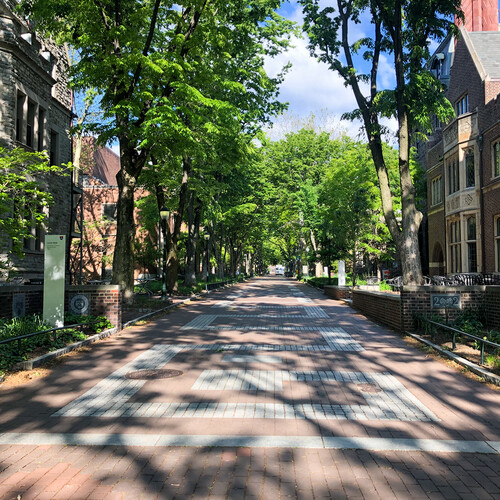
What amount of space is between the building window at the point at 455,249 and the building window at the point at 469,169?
217 centimetres

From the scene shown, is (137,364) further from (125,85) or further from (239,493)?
(125,85)

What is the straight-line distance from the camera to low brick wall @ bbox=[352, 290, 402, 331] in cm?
1309

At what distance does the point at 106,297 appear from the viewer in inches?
506

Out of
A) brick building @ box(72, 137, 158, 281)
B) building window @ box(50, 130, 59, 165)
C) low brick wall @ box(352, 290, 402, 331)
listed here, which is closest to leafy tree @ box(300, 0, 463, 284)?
low brick wall @ box(352, 290, 402, 331)

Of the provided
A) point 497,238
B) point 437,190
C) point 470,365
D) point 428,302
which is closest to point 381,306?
point 428,302

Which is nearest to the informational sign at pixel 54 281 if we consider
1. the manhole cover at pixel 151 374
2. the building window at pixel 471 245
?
the manhole cover at pixel 151 374

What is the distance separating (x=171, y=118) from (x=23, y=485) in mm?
11176

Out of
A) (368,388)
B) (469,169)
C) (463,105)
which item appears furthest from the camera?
(463,105)

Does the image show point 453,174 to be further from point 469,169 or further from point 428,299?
point 428,299

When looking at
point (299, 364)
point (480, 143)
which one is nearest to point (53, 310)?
point (299, 364)

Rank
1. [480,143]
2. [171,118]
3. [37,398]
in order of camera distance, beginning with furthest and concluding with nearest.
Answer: [480,143], [171,118], [37,398]

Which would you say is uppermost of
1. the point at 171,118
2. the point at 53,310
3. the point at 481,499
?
the point at 171,118

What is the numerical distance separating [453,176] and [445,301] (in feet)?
52.9

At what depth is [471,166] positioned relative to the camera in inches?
974
